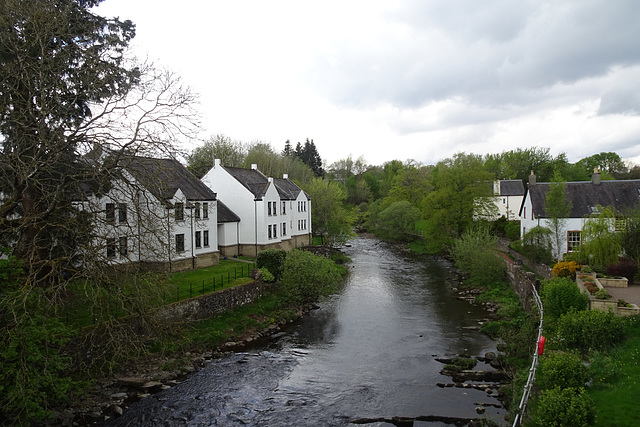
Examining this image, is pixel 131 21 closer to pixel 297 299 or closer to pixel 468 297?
pixel 297 299

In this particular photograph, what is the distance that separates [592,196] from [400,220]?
28535 mm

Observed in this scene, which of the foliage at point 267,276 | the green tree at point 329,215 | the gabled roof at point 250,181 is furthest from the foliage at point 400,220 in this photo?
the foliage at point 267,276

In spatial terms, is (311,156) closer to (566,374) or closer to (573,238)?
(573,238)

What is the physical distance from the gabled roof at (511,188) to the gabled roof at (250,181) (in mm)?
38485

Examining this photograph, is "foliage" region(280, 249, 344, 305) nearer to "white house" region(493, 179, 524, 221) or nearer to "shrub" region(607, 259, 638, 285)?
"shrub" region(607, 259, 638, 285)

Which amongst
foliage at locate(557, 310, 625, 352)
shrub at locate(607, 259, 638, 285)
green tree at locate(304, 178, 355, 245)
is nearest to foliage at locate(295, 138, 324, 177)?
green tree at locate(304, 178, 355, 245)

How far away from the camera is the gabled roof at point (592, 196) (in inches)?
1379

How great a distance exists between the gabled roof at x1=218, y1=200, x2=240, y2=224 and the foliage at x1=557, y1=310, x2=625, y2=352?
27.8 meters

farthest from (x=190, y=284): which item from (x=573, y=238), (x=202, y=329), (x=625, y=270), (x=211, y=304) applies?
(x=573, y=238)

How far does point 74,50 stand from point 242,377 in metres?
13.5

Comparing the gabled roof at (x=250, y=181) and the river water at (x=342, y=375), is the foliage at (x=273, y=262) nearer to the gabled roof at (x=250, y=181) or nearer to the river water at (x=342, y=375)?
the river water at (x=342, y=375)

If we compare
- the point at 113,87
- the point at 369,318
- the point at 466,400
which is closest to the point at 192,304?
the point at 369,318

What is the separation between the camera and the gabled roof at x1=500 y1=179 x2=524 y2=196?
63.3m

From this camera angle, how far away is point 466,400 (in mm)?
15344
